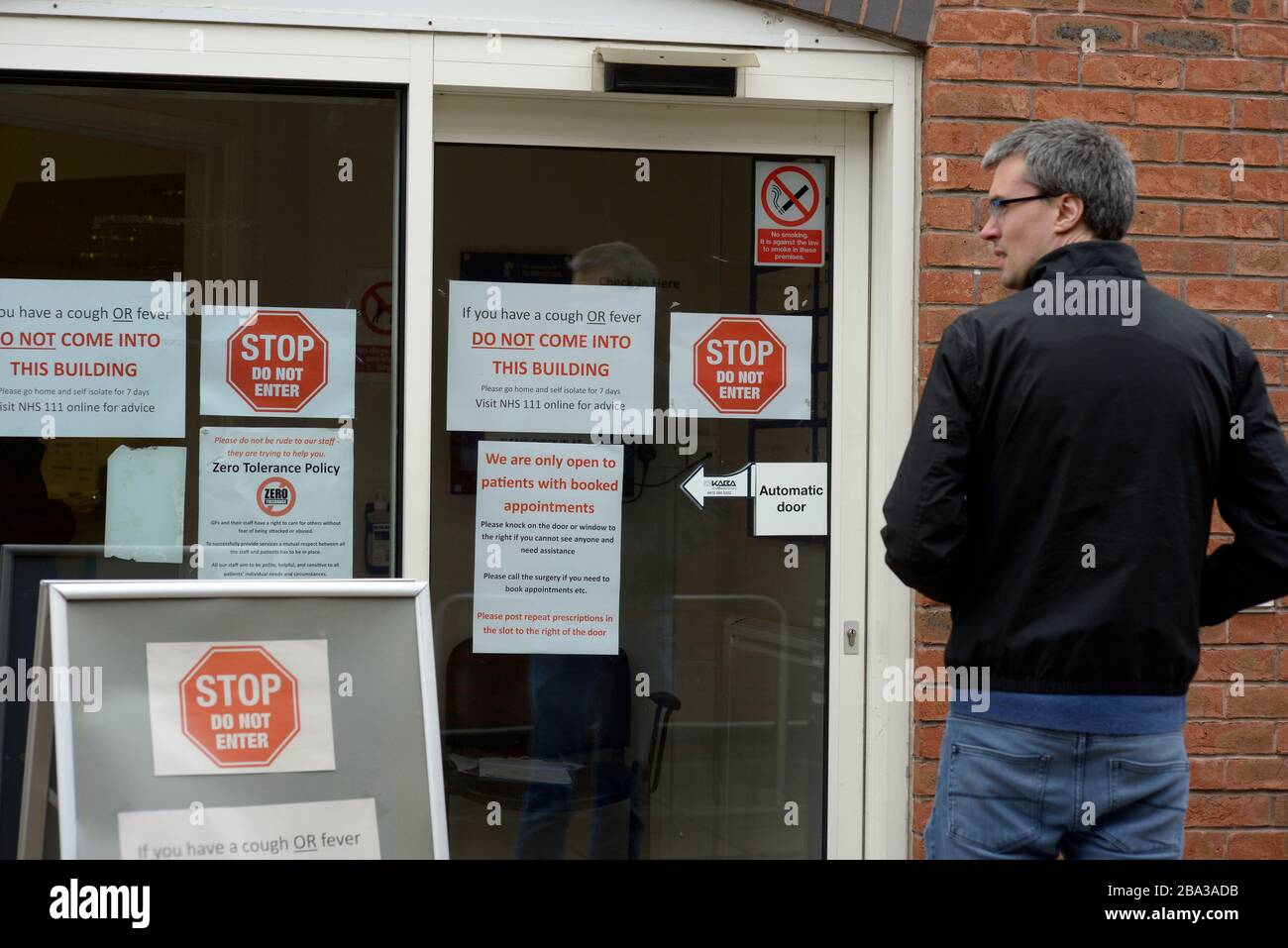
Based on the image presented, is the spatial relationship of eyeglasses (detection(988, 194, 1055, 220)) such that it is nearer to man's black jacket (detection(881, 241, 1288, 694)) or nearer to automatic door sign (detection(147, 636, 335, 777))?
man's black jacket (detection(881, 241, 1288, 694))

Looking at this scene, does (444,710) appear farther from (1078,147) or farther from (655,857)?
(1078,147)

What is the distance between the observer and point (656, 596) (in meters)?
4.15

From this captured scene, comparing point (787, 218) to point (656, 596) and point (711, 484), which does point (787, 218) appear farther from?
point (656, 596)

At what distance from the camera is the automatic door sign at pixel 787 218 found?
418cm

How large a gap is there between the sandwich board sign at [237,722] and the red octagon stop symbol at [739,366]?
59.0 inches

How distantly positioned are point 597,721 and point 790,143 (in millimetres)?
1720

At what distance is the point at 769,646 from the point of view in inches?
165

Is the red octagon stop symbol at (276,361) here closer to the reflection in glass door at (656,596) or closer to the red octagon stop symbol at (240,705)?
the reflection in glass door at (656,596)

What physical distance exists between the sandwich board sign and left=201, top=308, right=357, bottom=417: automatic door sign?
1243 millimetres

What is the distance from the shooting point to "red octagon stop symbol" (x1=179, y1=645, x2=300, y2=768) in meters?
2.71

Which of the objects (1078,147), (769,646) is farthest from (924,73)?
(769,646)

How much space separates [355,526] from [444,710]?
1.85 ft

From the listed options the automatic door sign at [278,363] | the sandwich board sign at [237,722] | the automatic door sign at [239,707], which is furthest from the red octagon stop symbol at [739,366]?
the automatic door sign at [239,707]

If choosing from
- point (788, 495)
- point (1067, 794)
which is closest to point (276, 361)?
point (788, 495)
